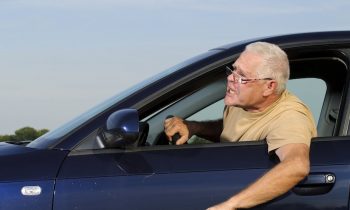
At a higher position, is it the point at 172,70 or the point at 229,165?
the point at 172,70

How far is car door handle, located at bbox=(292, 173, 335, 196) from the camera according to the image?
295 centimetres

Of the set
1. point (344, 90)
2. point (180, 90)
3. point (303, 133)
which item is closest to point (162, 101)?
point (180, 90)

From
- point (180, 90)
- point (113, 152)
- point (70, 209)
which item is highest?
point (180, 90)

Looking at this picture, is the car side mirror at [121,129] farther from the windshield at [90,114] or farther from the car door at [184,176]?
the windshield at [90,114]

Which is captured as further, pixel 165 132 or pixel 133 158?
pixel 165 132

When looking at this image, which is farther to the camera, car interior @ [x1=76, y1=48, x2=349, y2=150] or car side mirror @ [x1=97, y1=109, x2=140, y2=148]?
car interior @ [x1=76, y1=48, x2=349, y2=150]

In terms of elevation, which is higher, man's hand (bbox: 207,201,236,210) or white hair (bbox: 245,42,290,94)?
white hair (bbox: 245,42,290,94)

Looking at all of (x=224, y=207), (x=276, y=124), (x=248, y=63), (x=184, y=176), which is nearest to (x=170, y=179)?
(x=184, y=176)

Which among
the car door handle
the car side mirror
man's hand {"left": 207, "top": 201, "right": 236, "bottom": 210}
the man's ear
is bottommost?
man's hand {"left": 207, "top": 201, "right": 236, "bottom": 210}

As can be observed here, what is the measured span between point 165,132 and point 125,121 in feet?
1.86

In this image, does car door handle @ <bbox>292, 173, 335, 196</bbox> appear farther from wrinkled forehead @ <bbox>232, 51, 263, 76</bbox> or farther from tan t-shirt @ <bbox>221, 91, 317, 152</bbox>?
wrinkled forehead @ <bbox>232, 51, 263, 76</bbox>

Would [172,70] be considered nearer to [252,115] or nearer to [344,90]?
[252,115]

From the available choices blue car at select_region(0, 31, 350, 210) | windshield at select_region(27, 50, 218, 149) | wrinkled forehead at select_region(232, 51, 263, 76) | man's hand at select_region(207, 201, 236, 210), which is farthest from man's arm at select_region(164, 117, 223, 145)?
man's hand at select_region(207, 201, 236, 210)

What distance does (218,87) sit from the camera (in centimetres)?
350
